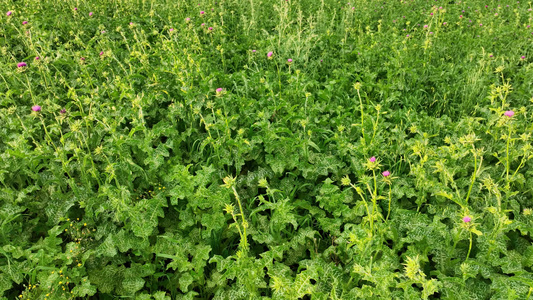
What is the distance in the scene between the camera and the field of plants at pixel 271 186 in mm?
1636

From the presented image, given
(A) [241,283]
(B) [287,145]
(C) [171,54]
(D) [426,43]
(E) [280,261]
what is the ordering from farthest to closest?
1. (D) [426,43]
2. (C) [171,54]
3. (B) [287,145]
4. (E) [280,261]
5. (A) [241,283]

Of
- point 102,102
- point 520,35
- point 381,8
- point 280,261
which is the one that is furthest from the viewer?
point 381,8

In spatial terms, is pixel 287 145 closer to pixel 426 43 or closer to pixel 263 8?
pixel 426 43

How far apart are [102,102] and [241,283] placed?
202 centimetres

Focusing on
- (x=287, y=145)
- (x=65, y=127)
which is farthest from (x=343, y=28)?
(x=65, y=127)

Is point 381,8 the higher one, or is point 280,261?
Answer: point 381,8

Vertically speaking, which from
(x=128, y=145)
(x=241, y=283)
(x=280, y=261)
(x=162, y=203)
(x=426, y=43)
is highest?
(x=426, y=43)

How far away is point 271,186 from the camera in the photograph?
2.25 metres

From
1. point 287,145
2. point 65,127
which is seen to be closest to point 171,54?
point 65,127

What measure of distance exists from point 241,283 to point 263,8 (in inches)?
170

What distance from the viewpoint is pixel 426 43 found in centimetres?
336

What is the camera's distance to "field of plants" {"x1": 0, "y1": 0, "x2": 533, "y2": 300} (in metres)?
1.64

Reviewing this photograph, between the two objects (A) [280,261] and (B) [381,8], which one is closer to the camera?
(A) [280,261]

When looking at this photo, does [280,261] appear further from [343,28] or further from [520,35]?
[520,35]
